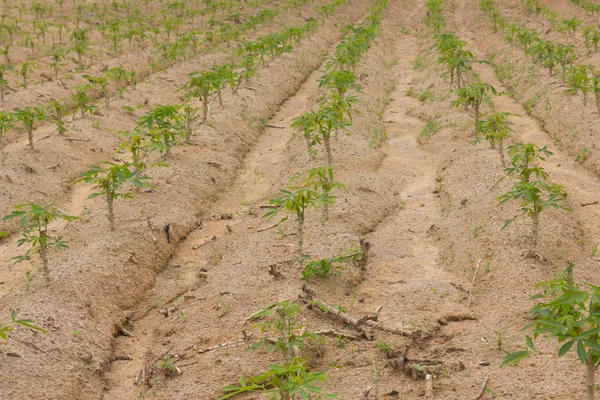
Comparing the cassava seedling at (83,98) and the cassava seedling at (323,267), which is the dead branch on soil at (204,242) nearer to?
the cassava seedling at (323,267)

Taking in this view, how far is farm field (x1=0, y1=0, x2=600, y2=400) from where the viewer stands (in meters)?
5.29

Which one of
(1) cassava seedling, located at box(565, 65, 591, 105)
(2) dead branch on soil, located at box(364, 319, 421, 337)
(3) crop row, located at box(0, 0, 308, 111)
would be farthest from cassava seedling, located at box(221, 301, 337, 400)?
(3) crop row, located at box(0, 0, 308, 111)

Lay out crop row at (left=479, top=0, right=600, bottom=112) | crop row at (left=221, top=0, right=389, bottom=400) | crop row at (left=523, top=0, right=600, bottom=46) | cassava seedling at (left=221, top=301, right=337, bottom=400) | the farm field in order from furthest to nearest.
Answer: crop row at (left=523, top=0, right=600, bottom=46) → crop row at (left=479, top=0, right=600, bottom=112) → the farm field → crop row at (left=221, top=0, right=389, bottom=400) → cassava seedling at (left=221, top=301, right=337, bottom=400)

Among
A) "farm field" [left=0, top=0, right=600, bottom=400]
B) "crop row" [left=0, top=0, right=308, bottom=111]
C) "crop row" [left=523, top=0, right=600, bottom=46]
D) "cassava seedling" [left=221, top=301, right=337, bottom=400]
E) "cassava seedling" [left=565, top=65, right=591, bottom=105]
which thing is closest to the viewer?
"cassava seedling" [left=221, top=301, right=337, bottom=400]

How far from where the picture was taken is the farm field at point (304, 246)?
208 inches

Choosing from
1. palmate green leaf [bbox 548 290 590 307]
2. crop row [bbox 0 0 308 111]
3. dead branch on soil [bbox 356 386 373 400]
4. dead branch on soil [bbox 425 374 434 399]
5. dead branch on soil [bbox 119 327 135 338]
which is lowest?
crop row [bbox 0 0 308 111]

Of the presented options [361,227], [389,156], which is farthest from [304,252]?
[389,156]

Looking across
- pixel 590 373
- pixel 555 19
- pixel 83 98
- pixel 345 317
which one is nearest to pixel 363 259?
pixel 345 317

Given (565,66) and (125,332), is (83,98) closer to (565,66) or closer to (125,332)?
(125,332)

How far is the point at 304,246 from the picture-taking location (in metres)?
7.68

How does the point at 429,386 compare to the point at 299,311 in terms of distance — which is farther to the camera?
the point at 429,386

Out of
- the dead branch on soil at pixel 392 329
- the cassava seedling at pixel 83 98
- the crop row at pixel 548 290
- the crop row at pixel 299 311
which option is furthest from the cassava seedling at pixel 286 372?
the cassava seedling at pixel 83 98

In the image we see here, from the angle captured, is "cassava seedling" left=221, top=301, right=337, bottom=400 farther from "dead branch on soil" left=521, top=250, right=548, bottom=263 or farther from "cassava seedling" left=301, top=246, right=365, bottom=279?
"dead branch on soil" left=521, top=250, right=548, bottom=263

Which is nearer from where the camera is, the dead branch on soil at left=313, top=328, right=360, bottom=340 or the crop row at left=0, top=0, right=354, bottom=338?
the dead branch on soil at left=313, top=328, right=360, bottom=340
